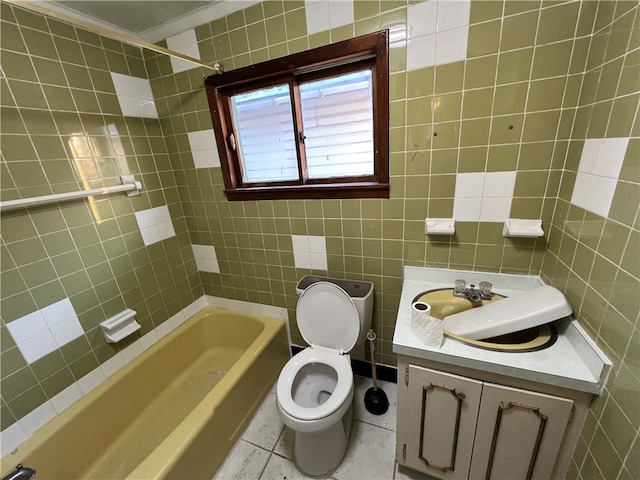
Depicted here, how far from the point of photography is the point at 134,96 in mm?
1586

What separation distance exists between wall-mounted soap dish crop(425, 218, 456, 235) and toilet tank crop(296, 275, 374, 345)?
48 cm

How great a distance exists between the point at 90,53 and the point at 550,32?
2.17 metres

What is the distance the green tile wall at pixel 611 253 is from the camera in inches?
27.1

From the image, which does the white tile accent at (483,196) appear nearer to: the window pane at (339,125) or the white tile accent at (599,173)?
the white tile accent at (599,173)

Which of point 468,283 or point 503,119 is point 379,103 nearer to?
point 503,119

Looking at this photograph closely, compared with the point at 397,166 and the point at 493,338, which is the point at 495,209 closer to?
the point at 397,166

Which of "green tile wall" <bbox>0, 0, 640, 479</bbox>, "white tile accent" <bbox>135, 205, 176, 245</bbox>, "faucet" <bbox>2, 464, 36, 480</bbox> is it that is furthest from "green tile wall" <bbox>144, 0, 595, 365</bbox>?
"faucet" <bbox>2, 464, 36, 480</bbox>

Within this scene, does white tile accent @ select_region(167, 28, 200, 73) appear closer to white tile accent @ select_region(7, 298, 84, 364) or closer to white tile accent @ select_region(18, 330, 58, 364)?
white tile accent @ select_region(7, 298, 84, 364)

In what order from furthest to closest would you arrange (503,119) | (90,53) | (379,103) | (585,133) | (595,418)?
(90,53) → (379,103) → (503,119) → (585,133) → (595,418)

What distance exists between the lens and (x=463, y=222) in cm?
126

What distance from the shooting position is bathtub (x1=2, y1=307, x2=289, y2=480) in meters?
1.16

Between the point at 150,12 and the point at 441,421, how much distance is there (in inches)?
96.5

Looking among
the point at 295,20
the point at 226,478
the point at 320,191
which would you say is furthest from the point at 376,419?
the point at 295,20

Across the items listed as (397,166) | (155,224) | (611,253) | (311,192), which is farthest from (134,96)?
(611,253)
